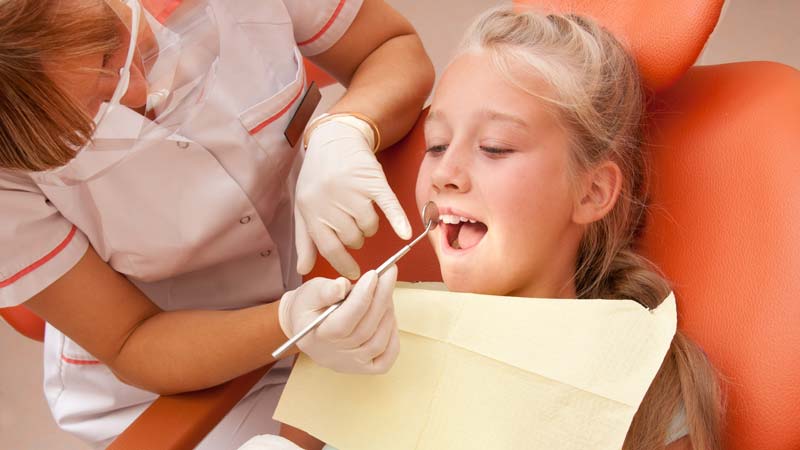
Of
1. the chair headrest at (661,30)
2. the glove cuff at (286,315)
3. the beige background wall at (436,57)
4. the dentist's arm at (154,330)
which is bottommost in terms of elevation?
the beige background wall at (436,57)

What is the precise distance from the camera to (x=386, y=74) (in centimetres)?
138

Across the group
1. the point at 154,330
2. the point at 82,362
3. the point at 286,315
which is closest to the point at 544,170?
the point at 286,315

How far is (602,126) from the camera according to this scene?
115cm

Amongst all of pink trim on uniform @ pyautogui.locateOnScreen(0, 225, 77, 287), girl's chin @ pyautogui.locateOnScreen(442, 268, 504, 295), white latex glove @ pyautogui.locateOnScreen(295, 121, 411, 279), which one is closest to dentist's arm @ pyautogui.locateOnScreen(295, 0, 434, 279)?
white latex glove @ pyautogui.locateOnScreen(295, 121, 411, 279)

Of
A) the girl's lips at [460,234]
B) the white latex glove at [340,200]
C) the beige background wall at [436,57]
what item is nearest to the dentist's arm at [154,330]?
the white latex glove at [340,200]

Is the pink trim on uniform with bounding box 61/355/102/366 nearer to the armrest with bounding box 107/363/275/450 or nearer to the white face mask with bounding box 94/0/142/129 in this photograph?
the armrest with bounding box 107/363/275/450

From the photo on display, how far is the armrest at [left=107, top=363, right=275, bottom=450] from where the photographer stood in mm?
1139

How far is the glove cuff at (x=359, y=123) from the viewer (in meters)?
1.27

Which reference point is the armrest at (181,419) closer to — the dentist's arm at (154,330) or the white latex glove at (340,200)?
the dentist's arm at (154,330)

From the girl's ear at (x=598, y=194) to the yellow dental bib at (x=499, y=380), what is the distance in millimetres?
158

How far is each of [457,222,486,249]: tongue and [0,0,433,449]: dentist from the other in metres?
0.10

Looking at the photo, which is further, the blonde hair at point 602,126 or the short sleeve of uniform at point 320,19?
the short sleeve of uniform at point 320,19

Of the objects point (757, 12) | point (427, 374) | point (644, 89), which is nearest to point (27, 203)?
point (427, 374)

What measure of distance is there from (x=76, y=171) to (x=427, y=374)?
20.5 inches
